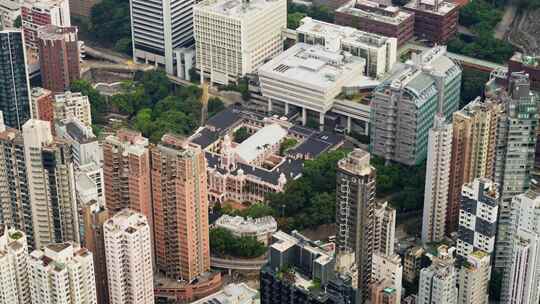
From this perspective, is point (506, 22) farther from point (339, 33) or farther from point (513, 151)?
point (513, 151)

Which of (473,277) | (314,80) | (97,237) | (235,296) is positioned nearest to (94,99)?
(314,80)

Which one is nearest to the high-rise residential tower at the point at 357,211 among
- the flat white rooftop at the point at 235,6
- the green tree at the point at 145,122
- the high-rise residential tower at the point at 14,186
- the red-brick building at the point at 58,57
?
the high-rise residential tower at the point at 14,186

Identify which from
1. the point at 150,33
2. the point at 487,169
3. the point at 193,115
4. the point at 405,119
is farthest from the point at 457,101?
the point at 150,33

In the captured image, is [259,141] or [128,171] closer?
[128,171]

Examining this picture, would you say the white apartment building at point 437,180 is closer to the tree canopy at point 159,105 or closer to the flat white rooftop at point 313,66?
the flat white rooftop at point 313,66

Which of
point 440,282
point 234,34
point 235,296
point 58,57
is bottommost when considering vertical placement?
point 235,296
